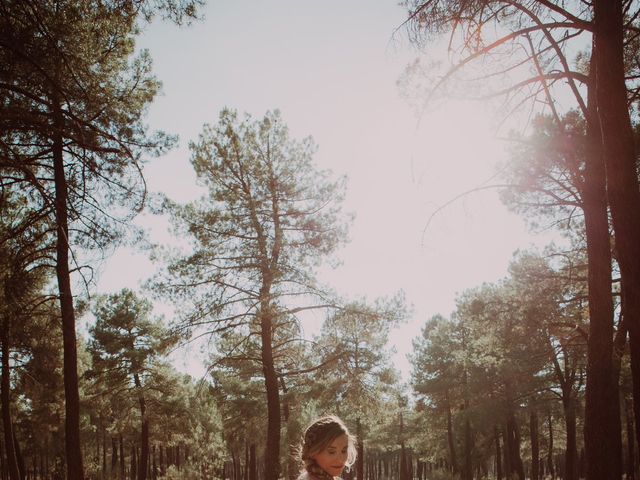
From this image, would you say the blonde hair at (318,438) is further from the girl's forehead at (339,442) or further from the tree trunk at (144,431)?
the tree trunk at (144,431)

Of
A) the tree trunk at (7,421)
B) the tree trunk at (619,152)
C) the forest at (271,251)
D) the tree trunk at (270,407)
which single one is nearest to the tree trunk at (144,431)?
the forest at (271,251)

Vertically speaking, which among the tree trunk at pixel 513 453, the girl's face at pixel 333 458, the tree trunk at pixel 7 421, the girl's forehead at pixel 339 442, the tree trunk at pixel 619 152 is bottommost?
the tree trunk at pixel 513 453

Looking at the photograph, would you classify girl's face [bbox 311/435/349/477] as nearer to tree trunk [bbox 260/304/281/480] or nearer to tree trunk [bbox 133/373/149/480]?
tree trunk [bbox 260/304/281/480]

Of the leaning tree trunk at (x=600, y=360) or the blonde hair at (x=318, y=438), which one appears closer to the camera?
the blonde hair at (x=318, y=438)

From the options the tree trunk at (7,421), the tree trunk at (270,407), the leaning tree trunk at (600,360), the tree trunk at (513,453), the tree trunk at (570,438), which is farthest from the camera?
the tree trunk at (513,453)

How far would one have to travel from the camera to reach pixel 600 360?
6.80 m

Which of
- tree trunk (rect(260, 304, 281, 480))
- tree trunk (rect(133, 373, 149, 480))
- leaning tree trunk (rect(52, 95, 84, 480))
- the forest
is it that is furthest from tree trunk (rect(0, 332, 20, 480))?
tree trunk (rect(260, 304, 281, 480))

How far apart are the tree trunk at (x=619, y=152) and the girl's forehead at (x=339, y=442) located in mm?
3594

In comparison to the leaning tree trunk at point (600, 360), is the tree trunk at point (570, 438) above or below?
below

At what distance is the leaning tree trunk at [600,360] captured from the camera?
6488 mm

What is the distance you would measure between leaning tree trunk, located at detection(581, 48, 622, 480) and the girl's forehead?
568 centimetres

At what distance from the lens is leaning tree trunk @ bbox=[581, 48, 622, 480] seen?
6.49 meters

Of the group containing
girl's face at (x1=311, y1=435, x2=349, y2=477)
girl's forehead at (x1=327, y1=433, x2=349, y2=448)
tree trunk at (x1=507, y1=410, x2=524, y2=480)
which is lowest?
tree trunk at (x1=507, y1=410, x2=524, y2=480)

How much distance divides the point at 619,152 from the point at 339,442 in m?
4.25
